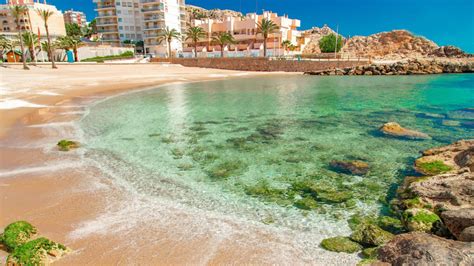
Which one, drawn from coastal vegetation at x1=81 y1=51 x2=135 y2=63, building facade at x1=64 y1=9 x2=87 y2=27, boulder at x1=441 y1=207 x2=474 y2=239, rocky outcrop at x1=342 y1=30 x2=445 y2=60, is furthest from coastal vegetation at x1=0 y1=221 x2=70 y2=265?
building facade at x1=64 y1=9 x2=87 y2=27

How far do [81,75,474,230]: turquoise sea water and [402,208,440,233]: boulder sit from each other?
121 cm

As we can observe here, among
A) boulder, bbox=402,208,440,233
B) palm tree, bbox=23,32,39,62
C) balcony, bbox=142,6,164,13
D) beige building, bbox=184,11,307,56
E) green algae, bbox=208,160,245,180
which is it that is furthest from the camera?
balcony, bbox=142,6,164,13

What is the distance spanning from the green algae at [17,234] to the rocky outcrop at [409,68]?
67.3m

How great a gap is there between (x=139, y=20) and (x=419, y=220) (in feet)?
364

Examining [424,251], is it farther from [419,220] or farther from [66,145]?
[66,145]

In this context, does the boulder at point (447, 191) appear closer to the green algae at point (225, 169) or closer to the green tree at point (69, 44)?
the green algae at point (225, 169)

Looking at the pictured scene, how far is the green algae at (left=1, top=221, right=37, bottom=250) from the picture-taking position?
600cm

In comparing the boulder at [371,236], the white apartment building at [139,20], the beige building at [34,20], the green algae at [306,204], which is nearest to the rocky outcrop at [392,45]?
the white apartment building at [139,20]

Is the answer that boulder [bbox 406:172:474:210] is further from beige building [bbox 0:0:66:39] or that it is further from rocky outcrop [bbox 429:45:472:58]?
beige building [bbox 0:0:66:39]

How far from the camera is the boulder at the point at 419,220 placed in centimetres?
656

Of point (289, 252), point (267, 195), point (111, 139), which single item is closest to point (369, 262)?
point (289, 252)

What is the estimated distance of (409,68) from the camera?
65688 millimetres

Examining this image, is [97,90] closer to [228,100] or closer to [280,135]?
[228,100]

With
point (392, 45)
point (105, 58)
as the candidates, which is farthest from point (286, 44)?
point (105, 58)
